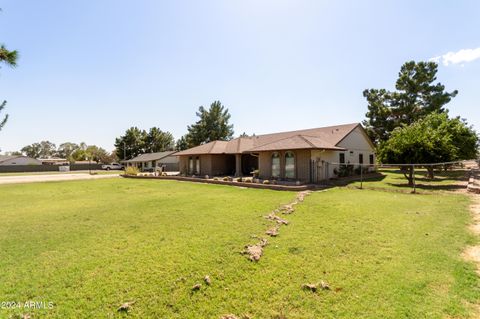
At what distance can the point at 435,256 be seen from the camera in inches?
184

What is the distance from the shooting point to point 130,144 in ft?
191

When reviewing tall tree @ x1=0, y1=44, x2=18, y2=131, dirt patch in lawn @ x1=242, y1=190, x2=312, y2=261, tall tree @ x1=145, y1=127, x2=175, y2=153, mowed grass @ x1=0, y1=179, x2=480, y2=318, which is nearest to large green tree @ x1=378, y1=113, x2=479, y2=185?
mowed grass @ x1=0, y1=179, x2=480, y2=318

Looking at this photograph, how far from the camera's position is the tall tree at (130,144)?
191 feet

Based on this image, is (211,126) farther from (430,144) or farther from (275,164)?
(430,144)

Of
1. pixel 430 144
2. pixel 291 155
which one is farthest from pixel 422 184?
pixel 291 155

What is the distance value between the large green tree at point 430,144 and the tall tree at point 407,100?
847 cm

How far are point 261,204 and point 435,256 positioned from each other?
603 cm

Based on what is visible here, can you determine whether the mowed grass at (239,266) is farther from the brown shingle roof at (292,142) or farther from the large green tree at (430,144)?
the brown shingle roof at (292,142)

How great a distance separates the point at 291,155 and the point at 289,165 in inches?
29.0

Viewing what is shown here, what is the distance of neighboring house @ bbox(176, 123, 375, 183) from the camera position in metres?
16.6

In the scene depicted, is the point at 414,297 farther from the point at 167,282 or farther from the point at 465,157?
the point at 465,157

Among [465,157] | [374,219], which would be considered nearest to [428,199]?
[374,219]

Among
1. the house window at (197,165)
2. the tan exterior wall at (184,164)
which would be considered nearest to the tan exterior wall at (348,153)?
the house window at (197,165)

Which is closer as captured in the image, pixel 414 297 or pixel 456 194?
pixel 414 297
